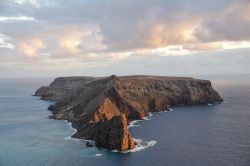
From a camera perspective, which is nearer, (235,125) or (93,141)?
(93,141)

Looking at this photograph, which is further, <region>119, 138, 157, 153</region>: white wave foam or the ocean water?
<region>119, 138, 157, 153</region>: white wave foam

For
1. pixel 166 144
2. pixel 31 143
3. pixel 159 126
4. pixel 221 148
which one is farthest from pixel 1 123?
pixel 221 148

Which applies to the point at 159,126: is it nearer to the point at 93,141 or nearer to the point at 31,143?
the point at 93,141

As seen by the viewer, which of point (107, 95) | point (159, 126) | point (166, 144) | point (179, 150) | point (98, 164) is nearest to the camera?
point (98, 164)

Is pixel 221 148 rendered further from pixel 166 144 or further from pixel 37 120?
pixel 37 120

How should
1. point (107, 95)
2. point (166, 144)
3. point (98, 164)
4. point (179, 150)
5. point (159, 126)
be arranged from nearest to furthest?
point (98, 164), point (179, 150), point (166, 144), point (159, 126), point (107, 95)

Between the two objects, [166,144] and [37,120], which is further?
[37,120]

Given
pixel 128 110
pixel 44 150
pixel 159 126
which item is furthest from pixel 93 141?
pixel 128 110

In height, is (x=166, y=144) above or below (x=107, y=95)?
below

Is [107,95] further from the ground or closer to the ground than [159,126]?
further from the ground

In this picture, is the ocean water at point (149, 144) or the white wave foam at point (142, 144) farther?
the white wave foam at point (142, 144)
